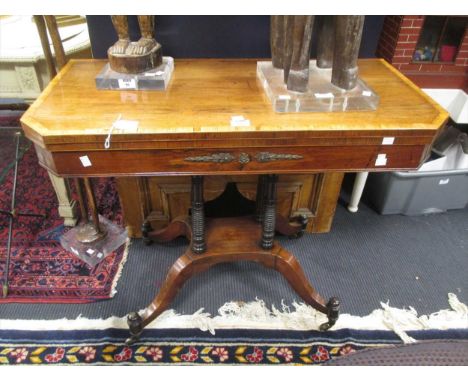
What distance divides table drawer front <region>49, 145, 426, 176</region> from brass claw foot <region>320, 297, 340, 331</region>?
0.49 meters

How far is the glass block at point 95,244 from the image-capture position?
146cm

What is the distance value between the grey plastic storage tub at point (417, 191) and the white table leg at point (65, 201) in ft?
4.58

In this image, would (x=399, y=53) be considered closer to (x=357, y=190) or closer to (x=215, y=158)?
(x=357, y=190)

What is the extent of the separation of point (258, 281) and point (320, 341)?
0.31 metres

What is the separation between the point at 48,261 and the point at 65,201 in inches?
10.3

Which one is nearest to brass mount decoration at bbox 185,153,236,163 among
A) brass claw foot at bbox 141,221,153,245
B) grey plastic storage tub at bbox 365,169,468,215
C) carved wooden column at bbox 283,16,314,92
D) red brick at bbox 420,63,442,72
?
carved wooden column at bbox 283,16,314,92

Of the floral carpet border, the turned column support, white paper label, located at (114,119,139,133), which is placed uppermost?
white paper label, located at (114,119,139,133)

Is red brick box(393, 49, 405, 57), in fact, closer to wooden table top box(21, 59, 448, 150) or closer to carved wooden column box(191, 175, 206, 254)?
wooden table top box(21, 59, 448, 150)

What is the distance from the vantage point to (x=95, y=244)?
1479mm

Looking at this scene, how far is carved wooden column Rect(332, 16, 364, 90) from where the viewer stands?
85 centimetres

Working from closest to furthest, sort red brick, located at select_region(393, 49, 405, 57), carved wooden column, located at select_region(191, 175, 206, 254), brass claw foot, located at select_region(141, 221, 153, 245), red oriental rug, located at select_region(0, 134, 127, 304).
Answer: carved wooden column, located at select_region(191, 175, 206, 254)
red oriental rug, located at select_region(0, 134, 127, 304)
brass claw foot, located at select_region(141, 221, 153, 245)
red brick, located at select_region(393, 49, 405, 57)

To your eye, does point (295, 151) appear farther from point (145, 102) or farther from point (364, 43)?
point (364, 43)

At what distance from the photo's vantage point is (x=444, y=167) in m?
1.62
